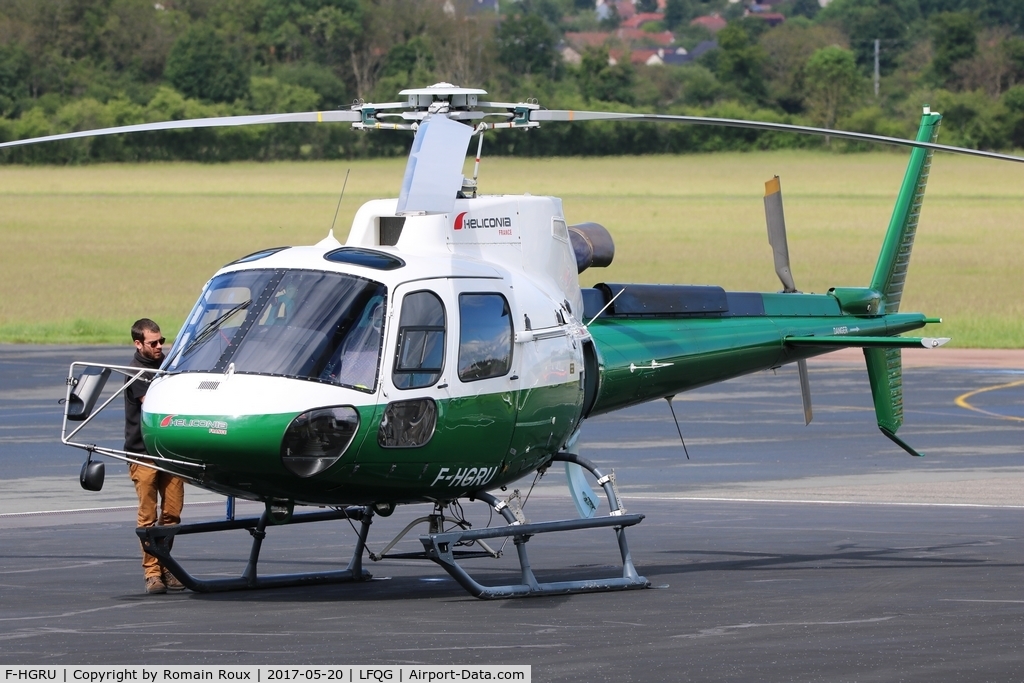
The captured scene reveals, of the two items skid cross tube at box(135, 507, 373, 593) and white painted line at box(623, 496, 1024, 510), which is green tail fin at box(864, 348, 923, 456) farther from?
skid cross tube at box(135, 507, 373, 593)

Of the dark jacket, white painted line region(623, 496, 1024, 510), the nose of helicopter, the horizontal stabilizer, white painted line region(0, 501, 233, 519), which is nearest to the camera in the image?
the nose of helicopter

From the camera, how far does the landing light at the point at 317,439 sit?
31.3ft

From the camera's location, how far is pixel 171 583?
1108cm

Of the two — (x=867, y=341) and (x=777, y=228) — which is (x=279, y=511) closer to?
(x=867, y=341)

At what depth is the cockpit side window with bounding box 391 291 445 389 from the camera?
32.7ft

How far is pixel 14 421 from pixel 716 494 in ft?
34.9


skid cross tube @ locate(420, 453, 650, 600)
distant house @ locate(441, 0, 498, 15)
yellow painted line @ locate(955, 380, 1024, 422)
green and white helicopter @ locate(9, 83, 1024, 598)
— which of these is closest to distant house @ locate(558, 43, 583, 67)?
distant house @ locate(441, 0, 498, 15)

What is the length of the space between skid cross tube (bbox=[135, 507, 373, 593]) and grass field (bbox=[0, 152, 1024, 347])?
400 inches

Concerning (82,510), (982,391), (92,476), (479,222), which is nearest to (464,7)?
(982,391)

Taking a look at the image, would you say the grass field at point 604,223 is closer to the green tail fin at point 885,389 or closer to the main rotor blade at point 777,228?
the main rotor blade at point 777,228

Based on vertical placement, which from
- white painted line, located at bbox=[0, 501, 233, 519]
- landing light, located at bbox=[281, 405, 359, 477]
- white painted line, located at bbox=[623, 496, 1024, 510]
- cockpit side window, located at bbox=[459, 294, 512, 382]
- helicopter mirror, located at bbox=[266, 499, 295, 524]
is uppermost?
cockpit side window, located at bbox=[459, 294, 512, 382]

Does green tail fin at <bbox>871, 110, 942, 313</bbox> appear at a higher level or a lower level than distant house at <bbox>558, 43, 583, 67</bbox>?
higher

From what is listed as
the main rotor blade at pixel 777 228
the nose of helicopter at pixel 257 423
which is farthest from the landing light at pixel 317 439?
the main rotor blade at pixel 777 228

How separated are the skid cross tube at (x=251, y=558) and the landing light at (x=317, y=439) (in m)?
1.02
